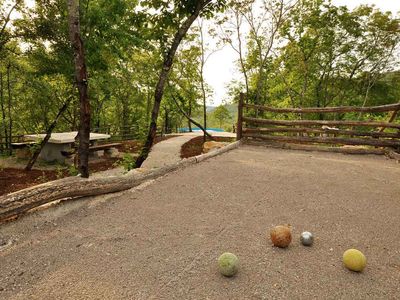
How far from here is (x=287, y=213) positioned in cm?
319

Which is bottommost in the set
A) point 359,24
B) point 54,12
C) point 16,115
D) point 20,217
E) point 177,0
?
point 20,217

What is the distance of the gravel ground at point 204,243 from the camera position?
192cm

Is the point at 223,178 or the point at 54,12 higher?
the point at 54,12

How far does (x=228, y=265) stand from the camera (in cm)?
202

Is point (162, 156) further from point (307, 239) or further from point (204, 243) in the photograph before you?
point (307, 239)

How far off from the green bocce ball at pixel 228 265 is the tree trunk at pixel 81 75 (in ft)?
11.4

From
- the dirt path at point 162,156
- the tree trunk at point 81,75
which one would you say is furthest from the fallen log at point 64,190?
the dirt path at point 162,156

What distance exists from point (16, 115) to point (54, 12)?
68.1 feet

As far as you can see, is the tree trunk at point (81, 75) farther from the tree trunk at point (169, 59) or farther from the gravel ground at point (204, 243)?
the tree trunk at point (169, 59)

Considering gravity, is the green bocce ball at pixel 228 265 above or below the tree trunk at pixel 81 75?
below

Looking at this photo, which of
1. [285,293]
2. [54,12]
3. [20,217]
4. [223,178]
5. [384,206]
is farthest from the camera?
[54,12]

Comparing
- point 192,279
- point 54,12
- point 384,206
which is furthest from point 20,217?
point 54,12

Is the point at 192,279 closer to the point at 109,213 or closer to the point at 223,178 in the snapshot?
the point at 109,213

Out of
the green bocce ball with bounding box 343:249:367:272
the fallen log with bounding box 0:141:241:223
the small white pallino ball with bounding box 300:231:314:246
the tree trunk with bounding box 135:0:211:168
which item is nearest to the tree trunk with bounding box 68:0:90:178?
the fallen log with bounding box 0:141:241:223
